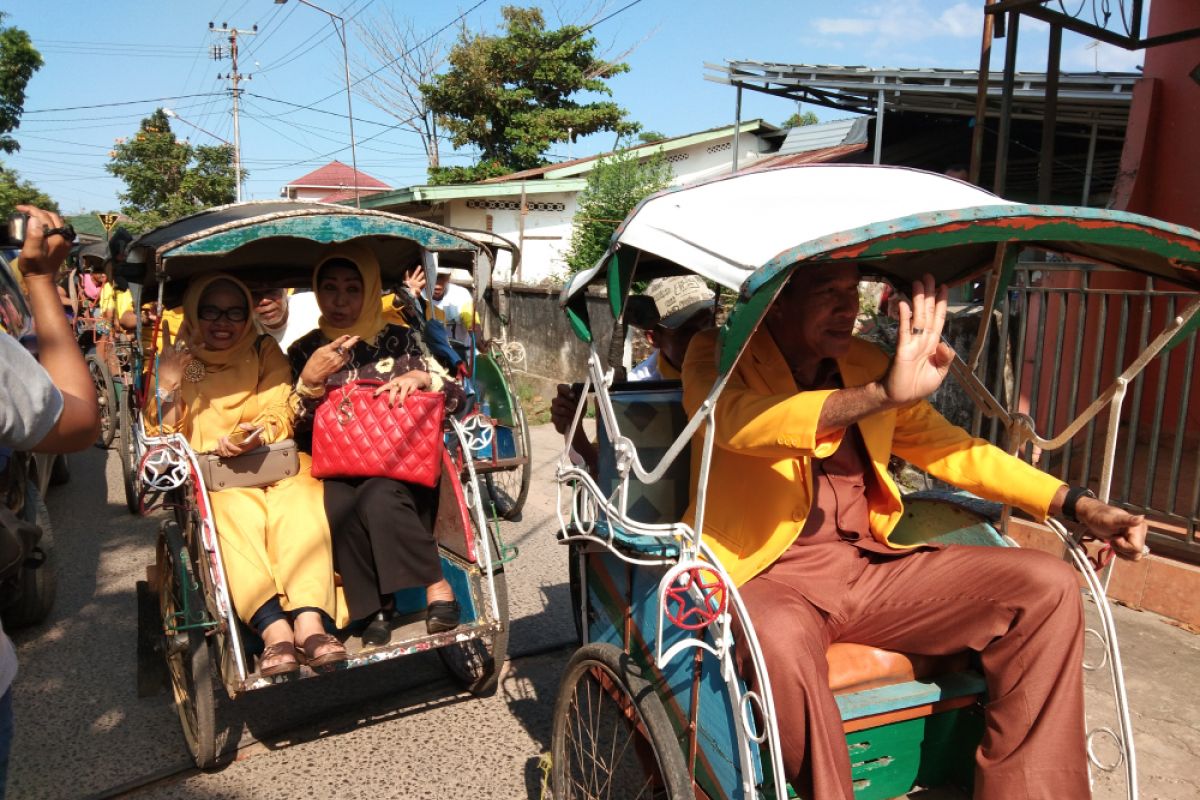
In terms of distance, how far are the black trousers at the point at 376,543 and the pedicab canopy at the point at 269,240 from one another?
3.23 ft

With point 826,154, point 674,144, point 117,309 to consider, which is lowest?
point 117,309

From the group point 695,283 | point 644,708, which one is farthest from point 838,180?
point 695,283

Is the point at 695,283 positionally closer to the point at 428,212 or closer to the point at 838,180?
the point at 838,180

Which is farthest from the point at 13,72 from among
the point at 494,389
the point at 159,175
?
the point at 494,389

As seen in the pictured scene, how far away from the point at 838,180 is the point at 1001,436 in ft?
11.7

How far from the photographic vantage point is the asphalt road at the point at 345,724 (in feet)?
10.4

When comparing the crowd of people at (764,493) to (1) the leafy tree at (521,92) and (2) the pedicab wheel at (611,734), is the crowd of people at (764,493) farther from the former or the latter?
(1) the leafy tree at (521,92)

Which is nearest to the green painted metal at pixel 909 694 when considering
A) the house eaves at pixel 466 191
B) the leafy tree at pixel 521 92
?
the house eaves at pixel 466 191

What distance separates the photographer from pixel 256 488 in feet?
11.5

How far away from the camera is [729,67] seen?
33.5 ft

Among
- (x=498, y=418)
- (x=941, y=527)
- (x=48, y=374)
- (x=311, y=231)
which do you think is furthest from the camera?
(x=498, y=418)

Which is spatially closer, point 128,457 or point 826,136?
point 128,457

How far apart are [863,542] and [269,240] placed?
2.85 m

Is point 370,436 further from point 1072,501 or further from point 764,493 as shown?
point 1072,501
